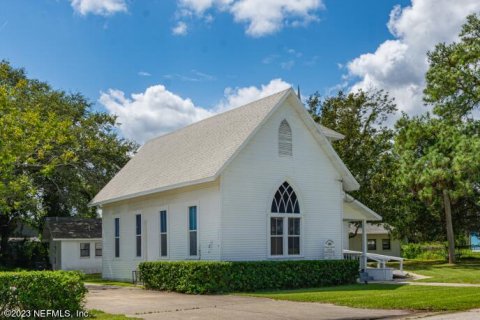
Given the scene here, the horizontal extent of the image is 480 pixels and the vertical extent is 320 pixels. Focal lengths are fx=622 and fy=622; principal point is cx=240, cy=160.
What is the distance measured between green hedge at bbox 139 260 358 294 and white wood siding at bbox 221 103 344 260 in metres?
1.34

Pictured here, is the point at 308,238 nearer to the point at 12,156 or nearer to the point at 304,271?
the point at 304,271

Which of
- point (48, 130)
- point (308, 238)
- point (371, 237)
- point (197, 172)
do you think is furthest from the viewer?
point (371, 237)

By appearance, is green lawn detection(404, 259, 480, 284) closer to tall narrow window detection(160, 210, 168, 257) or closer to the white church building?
the white church building

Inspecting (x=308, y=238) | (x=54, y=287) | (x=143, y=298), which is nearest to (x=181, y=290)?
(x=143, y=298)

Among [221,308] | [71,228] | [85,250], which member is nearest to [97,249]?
[85,250]

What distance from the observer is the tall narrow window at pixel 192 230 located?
24312 millimetres

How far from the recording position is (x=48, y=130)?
71.5ft

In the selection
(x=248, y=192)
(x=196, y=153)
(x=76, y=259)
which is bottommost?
(x=76, y=259)

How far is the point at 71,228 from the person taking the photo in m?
44.1

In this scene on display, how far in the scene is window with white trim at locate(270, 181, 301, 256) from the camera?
2433cm

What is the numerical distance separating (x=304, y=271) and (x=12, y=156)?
11.0 m

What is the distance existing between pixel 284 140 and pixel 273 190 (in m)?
2.15

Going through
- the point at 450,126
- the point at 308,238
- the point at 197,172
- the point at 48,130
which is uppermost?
the point at 450,126

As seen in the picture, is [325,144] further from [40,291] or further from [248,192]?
[40,291]
